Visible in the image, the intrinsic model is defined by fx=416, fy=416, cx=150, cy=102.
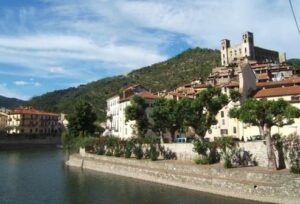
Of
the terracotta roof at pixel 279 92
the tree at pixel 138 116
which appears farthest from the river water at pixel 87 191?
the terracotta roof at pixel 279 92

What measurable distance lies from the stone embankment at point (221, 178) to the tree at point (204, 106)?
197 inches

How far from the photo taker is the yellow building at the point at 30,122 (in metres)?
172

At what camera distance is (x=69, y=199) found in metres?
43.3

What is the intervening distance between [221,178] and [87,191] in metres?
15.7

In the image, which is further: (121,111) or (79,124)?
(121,111)

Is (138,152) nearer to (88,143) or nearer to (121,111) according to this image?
(88,143)

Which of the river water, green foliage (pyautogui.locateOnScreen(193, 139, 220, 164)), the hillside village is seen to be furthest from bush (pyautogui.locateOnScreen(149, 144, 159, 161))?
the hillside village

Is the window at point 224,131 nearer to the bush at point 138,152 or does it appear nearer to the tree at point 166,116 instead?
the tree at point 166,116

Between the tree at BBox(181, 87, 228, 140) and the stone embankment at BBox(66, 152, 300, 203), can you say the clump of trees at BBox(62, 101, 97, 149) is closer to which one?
the stone embankment at BBox(66, 152, 300, 203)

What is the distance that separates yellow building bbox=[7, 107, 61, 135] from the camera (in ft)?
563

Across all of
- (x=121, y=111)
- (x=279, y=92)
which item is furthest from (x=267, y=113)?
(x=121, y=111)

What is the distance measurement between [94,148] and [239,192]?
41.7 m

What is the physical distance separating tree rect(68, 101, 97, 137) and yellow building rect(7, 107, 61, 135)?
82.6 metres

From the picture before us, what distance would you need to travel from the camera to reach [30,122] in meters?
174
